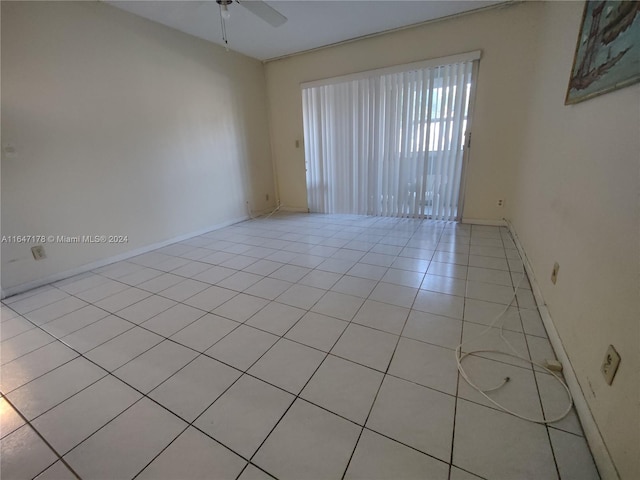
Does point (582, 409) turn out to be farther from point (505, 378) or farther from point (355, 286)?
point (355, 286)

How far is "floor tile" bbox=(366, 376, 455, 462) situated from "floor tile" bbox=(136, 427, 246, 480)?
0.58 meters

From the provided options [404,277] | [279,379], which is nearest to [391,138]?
[404,277]

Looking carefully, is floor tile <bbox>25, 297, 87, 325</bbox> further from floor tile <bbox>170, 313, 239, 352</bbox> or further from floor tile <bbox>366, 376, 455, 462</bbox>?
floor tile <bbox>366, 376, 455, 462</bbox>

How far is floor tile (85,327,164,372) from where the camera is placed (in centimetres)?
159

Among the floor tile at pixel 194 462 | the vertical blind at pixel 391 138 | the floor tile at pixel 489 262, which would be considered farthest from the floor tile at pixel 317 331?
the vertical blind at pixel 391 138

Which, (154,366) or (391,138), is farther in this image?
(391,138)

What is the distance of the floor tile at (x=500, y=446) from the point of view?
97 centimetres

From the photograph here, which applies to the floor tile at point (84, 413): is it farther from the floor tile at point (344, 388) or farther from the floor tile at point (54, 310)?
the floor tile at point (54, 310)

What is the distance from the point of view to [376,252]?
3014 mm

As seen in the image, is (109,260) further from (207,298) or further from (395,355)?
(395,355)

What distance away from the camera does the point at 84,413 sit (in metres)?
1.28

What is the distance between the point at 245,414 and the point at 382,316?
1049mm

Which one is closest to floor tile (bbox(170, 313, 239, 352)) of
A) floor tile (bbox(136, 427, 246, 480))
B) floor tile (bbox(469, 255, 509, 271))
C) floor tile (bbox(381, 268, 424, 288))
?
floor tile (bbox(136, 427, 246, 480))

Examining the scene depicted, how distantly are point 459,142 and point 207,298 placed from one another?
140 inches
